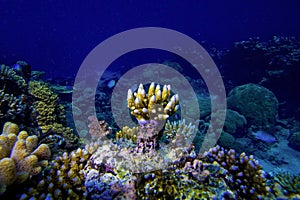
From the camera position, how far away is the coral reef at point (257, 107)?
34.6ft

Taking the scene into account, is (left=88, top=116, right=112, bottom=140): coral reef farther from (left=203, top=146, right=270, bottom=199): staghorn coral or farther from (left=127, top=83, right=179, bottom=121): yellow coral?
(left=203, top=146, right=270, bottom=199): staghorn coral

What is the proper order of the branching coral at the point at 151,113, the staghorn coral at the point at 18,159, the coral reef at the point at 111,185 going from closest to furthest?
the staghorn coral at the point at 18,159
the coral reef at the point at 111,185
the branching coral at the point at 151,113

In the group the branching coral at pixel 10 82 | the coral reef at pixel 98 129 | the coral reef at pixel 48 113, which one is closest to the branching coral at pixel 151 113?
the coral reef at pixel 98 129

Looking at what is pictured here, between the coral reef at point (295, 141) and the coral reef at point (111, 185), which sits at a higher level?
the coral reef at point (111, 185)

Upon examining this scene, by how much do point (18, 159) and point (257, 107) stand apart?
11384mm

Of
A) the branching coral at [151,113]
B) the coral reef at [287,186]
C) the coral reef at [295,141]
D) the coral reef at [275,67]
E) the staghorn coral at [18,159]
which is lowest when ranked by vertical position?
the coral reef at [295,141]

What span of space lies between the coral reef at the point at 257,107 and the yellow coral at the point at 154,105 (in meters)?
9.45

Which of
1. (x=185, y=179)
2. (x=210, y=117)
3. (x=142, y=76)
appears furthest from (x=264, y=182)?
(x=142, y=76)

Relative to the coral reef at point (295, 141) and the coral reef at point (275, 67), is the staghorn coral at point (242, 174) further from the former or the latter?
the coral reef at point (275, 67)

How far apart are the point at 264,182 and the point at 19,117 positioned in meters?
4.59

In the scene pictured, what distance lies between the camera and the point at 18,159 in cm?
209

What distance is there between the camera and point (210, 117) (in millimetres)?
9789

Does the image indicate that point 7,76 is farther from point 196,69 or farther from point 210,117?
point 196,69

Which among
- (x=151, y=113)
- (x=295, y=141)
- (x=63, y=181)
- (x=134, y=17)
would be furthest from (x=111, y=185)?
(x=134, y=17)
